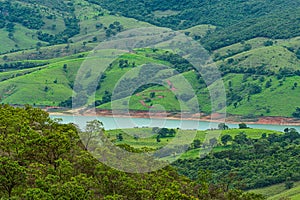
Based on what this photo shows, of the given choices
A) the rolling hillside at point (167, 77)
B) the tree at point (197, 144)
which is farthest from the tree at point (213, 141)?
the rolling hillside at point (167, 77)

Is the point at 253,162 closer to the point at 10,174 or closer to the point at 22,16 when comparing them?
the point at 10,174

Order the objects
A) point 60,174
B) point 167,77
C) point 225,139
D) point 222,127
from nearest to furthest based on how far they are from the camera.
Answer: point 60,174
point 225,139
point 222,127
point 167,77

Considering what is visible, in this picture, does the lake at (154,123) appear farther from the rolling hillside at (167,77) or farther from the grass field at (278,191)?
the grass field at (278,191)

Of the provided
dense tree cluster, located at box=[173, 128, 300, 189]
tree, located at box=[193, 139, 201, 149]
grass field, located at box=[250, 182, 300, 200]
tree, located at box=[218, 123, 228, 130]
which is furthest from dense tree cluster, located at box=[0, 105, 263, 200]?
tree, located at box=[218, 123, 228, 130]

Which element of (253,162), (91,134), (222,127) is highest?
(91,134)

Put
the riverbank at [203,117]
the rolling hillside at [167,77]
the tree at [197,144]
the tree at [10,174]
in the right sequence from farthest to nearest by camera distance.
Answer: the rolling hillside at [167,77], the riverbank at [203,117], the tree at [197,144], the tree at [10,174]

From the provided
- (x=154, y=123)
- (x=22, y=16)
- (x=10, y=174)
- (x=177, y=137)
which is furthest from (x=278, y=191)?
(x=22, y=16)
